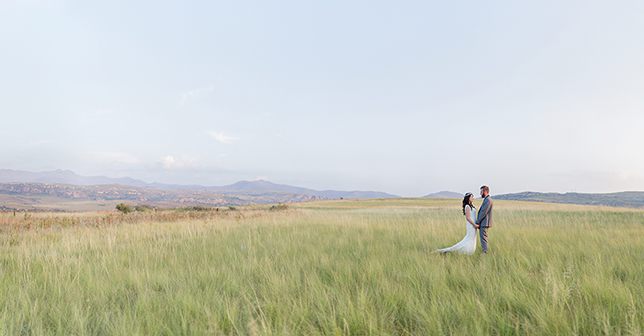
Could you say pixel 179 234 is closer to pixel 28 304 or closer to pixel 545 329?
pixel 28 304

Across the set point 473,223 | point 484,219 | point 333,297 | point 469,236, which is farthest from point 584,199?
point 333,297

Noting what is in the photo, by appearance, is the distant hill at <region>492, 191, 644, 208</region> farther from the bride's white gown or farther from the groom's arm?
the bride's white gown

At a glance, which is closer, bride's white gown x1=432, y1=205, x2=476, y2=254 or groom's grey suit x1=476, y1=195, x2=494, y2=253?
bride's white gown x1=432, y1=205, x2=476, y2=254

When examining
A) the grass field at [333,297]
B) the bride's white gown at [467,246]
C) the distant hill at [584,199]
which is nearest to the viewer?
the grass field at [333,297]

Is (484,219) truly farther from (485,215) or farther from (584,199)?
(584,199)

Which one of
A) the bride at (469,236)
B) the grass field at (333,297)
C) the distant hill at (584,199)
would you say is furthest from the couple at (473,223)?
the distant hill at (584,199)

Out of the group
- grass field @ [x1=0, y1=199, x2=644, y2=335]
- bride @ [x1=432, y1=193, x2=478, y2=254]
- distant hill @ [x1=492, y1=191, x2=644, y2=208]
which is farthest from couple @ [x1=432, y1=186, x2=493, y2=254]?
distant hill @ [x1=492, y1=191, x2=644, y2=208]

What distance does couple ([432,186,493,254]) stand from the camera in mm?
5062

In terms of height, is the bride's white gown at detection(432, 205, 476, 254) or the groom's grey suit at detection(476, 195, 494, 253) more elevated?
the groom's grey suit at detection(476, 195, 494, 253)

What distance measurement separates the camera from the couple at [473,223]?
5.06m

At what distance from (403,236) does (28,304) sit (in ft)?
24.0

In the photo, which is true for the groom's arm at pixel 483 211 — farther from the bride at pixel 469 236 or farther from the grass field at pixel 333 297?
the grass field at pixel 333 297

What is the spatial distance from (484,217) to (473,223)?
0.33m

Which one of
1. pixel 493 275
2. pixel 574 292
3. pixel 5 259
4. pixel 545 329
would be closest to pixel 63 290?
pixel 5 259
